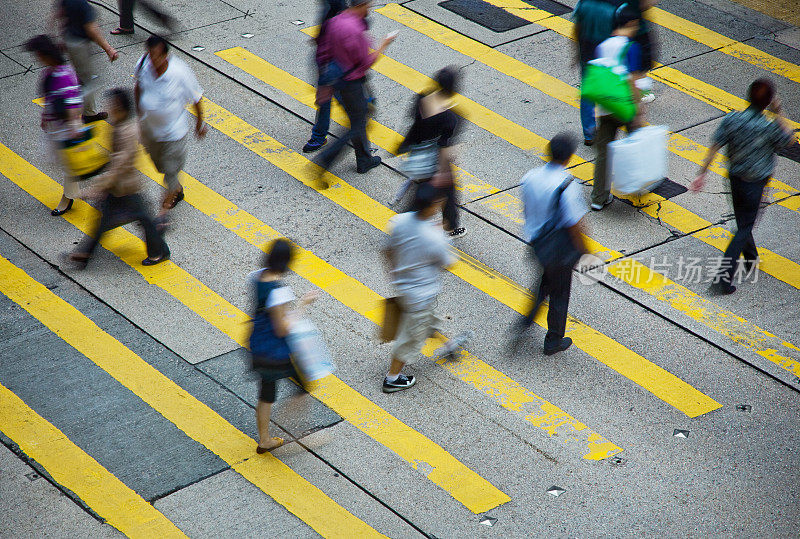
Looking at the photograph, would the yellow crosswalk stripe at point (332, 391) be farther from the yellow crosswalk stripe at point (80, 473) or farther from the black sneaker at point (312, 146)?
the black sneaker at point (312, 146)

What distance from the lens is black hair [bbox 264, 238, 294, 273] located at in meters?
6.13

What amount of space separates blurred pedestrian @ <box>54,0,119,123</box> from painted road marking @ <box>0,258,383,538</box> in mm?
2784

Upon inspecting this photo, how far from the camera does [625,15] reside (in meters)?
10.0

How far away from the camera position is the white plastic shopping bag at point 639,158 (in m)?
9.00

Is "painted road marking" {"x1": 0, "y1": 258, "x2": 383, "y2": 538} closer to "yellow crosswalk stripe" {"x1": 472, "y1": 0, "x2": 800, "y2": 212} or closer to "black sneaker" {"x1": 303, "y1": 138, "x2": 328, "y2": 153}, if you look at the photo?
"black sneaker" {"x1": 303, "y1": 138, "x2": 328, "y2": 153}

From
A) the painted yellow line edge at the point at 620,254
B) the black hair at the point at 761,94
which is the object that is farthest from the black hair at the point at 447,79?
the black hair at the point at 761,94

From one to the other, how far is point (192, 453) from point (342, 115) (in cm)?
569

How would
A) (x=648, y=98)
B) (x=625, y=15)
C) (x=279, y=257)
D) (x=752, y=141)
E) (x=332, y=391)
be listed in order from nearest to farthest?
(x=279, y=257)
(x=332, y=391)
(x=752, y=141)
(x=625, y=15)
(x=648, y=98)

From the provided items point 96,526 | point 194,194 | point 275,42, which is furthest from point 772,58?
point 96,526

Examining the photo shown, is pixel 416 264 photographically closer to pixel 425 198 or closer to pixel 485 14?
pixel 425 198

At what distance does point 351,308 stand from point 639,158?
3.14 metres

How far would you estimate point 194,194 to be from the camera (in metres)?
9.84

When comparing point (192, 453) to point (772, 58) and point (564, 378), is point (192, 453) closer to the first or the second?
point (564, 378)

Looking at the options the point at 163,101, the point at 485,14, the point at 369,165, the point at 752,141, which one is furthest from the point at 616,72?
the point at 485,14
